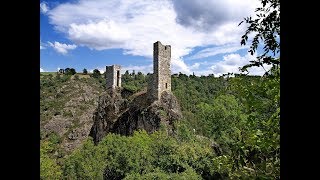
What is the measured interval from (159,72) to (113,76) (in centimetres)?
643

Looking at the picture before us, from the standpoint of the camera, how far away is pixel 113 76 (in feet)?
117

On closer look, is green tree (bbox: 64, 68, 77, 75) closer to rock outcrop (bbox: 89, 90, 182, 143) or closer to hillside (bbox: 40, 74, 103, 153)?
hillside (bbox: 40, 74, 103, 153)

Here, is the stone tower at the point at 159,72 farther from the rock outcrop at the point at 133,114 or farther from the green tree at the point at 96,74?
the green tree at the point at 96,74

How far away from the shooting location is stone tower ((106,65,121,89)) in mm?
35812

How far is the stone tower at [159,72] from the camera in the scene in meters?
31.0

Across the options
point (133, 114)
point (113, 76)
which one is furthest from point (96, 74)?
point (133, 114)

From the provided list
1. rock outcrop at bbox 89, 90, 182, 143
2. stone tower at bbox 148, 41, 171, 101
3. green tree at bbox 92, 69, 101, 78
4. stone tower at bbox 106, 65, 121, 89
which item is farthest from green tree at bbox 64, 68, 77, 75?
stone tower at bbox 148, 41, 171, 101

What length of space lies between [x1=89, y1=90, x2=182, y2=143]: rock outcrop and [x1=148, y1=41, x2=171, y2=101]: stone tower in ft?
1.95

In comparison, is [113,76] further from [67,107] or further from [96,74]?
[96,74]
